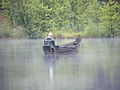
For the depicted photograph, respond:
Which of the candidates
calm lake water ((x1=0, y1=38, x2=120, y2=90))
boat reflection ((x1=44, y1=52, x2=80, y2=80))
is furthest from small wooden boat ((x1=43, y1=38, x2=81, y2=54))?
calm lake water ((x1=0, y1=38, x2=120, y2=90))

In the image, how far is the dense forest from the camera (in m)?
39.2

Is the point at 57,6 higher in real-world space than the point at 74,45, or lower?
higher

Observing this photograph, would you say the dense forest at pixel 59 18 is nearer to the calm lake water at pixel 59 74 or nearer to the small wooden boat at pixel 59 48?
the small wooden boat at pixel 59 48

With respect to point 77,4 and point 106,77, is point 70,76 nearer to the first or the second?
point 106,77

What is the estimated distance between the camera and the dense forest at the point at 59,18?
3924 cm

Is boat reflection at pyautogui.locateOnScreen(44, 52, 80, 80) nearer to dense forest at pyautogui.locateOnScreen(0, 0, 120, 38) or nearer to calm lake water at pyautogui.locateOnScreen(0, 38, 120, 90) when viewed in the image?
calm lake water at pyautogui.locateOnScreen(0, 38, 120, 90)

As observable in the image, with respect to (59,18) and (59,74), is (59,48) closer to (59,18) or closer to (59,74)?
(59,74)

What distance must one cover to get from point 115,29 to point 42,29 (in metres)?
7.14

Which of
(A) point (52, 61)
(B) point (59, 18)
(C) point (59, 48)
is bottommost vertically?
(A) point (52, 61)

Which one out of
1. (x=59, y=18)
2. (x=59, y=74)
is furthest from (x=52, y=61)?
(x=59, y=18)

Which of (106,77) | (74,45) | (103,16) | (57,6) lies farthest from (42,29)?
(106,77)

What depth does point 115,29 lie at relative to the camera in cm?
3953

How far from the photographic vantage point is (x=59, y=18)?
135 feet

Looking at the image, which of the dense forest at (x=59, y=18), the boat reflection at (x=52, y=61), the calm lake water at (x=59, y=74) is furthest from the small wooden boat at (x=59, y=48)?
the dense forest at (x=59, y=18)
